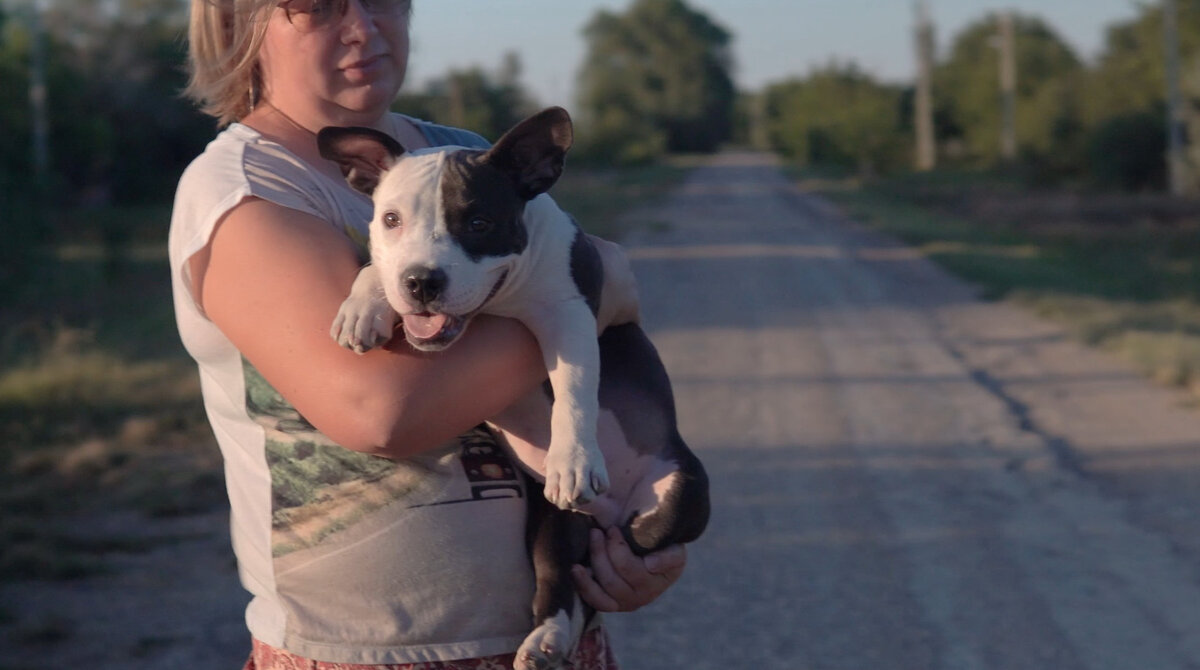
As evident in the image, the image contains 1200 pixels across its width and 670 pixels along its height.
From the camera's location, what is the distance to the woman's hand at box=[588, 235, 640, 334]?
212 cm

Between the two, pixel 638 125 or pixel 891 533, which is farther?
pixel 638 125

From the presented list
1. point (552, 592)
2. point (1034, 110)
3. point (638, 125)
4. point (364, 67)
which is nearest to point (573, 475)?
point (552, 592)

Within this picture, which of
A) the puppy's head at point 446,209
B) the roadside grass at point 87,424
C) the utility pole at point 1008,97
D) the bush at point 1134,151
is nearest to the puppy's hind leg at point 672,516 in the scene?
the puppy's head at point 446,209

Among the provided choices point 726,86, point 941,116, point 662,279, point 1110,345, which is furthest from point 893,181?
point 726,86

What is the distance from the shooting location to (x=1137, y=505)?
6.22 metres

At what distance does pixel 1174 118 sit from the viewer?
97.9 feet

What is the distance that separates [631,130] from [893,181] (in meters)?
23.5

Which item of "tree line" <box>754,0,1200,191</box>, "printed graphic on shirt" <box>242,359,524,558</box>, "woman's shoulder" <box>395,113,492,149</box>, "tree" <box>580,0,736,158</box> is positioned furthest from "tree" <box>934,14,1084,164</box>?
"printed graphic on shirt" <box>242,359,524,558</box>

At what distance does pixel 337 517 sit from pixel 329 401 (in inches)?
8.3

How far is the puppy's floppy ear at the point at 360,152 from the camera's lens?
1854 mm

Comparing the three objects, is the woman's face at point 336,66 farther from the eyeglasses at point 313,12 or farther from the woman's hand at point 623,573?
the woman's hand at point 623,573

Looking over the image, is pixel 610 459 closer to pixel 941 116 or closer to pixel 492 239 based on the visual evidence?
pixel 492 239

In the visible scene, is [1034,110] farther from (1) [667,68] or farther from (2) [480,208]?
(1) [667,68]

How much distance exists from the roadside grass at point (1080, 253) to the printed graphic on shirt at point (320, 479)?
7758mm
